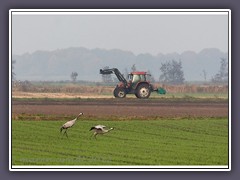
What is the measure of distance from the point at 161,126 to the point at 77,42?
7.77 ft

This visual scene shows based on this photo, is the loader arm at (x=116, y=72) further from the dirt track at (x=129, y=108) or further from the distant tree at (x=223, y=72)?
the distant tree at (x=223, y=72)

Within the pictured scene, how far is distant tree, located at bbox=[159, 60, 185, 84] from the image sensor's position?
1972cm

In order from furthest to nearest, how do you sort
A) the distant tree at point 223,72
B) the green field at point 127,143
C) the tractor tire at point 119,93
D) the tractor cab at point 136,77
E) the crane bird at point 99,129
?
the tractor tire at point 119,93 < the tractor cab at point 136,77 < the crane bird at point 99,129 < the distant tree at point 223,72 < the green field at point 127,143

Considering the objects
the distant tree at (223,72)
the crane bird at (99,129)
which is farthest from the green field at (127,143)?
the distant tree at (223,72)

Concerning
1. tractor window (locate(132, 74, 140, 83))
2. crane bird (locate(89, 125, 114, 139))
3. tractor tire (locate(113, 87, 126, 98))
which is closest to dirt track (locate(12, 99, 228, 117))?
tractor tire (locate(113, 87, 126, 98))

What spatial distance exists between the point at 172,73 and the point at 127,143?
5.38ft

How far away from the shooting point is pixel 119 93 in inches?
792

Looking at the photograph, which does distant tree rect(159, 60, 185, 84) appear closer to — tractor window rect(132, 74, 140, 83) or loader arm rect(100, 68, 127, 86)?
tractor window rect(132, 74, 140, 83)

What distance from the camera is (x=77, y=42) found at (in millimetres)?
19688

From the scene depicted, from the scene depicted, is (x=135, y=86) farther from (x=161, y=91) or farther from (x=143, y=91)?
(x=161, y=91)

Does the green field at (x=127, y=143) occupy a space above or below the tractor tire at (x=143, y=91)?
below

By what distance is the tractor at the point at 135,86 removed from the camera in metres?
19.9
